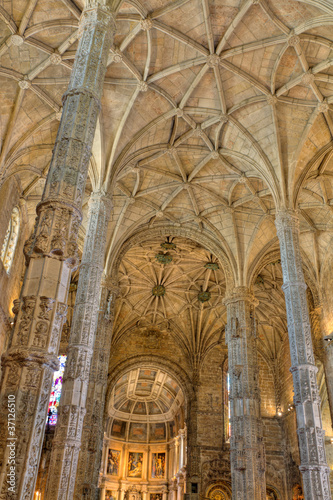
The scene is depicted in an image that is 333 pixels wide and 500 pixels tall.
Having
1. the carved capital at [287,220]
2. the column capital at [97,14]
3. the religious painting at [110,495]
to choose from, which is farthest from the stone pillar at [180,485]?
the column capital at [97,14]

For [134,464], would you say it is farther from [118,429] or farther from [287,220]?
[287,220]

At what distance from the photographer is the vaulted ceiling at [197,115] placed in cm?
1532

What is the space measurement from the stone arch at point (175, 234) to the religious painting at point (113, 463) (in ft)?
76.6

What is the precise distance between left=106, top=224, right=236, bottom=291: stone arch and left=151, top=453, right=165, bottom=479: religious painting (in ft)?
76.8

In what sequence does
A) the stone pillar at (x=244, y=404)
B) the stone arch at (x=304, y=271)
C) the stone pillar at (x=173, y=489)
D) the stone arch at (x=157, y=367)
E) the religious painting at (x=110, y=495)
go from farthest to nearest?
the religious painting at (x=110, y=495), the stone pillar at (x=173, y=489), the stone arch at (x=157, y=367), the stone arch at (x=304, y=271), the stone pillar at (x=244, y=404)

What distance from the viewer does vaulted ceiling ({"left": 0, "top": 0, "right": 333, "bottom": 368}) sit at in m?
15.3

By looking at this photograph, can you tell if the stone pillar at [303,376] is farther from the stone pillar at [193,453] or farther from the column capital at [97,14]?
the stone pillar at [193,453]

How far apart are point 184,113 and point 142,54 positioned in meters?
3.10

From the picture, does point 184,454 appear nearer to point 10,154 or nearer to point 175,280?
point 175,280

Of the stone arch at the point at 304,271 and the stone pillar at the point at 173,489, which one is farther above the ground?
the stone arch at the point at 304,271

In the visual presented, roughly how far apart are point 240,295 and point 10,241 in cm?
1090

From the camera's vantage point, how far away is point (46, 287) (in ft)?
23.9

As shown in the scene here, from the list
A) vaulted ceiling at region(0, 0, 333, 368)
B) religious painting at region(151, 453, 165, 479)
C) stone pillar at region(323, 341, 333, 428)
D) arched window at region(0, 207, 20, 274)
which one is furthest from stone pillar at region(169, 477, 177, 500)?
arched window at region(0, 207, 20, 274)

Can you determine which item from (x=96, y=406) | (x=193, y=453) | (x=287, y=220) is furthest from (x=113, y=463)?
(x=287, y=220)
